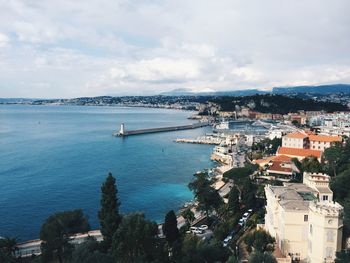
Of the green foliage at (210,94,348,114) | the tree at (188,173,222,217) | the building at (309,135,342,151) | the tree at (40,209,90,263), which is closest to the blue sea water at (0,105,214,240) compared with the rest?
the tree at (188,173,222,217)

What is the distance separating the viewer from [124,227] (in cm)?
1061

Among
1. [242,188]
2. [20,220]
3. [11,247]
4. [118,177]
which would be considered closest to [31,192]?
[20,220]

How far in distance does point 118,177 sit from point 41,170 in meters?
7.02

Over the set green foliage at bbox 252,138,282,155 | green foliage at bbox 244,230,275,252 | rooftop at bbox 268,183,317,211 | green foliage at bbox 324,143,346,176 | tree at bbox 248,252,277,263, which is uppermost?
rooftop at bbox 268,183,317,211

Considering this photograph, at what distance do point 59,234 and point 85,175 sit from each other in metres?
17.0

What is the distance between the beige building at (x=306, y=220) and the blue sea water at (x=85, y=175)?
28.1 ft

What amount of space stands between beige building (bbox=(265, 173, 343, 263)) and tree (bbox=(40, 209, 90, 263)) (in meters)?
6.64

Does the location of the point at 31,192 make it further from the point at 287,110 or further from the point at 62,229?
the point at 287,110

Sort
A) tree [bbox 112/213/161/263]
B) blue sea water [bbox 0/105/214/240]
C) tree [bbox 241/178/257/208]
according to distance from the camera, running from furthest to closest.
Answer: blue sea water [bbox 0/105/214/240] < tree [bbox 241/178/257/208] < tree [bbox 112/213/161/263]

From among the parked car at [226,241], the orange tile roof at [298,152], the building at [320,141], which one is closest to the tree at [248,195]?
the parked car at [226,241]

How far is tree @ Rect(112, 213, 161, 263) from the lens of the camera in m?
10.0

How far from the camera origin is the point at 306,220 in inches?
394

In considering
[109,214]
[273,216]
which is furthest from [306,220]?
[109,214]

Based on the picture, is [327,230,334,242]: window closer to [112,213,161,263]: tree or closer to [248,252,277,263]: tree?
[248,252,277,263]: tree
